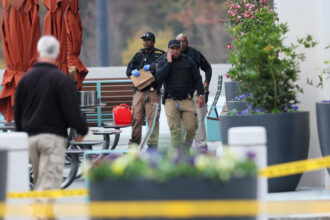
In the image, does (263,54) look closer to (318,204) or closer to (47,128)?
(318,204)

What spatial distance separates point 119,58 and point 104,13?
31.8ft

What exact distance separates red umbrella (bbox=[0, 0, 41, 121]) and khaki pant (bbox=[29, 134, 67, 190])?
4.32 m

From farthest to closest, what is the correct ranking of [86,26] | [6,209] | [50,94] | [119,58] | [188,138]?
[119,58] → [86,26] → [188,138] → [50,94] → [6,209]

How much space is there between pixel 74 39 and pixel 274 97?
171 inches

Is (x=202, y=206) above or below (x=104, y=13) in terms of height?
below

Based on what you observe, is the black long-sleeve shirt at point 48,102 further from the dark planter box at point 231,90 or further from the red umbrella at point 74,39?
the dark planter box at point 231,90

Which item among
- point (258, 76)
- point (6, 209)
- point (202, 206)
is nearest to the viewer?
point (202, 206)

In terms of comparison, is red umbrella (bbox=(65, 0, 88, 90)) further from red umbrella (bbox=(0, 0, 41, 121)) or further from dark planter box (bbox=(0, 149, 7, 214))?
dark planter box (bbox=(0, 149, 7, 214))

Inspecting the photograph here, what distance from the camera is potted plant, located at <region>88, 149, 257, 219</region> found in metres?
4.54

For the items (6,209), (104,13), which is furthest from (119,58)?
(6,209)

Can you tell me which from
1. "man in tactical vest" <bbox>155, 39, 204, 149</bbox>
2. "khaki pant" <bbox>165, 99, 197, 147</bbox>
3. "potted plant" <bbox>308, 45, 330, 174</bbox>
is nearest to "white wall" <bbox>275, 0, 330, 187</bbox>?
"potted plant" <bbox>308, 45, 330, 174</bbox>

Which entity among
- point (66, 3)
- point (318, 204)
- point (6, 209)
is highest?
point (66, 3)

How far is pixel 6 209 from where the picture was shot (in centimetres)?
518

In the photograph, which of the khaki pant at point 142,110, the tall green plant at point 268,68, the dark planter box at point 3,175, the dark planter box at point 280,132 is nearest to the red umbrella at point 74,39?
the khaki pant at point 142,110
